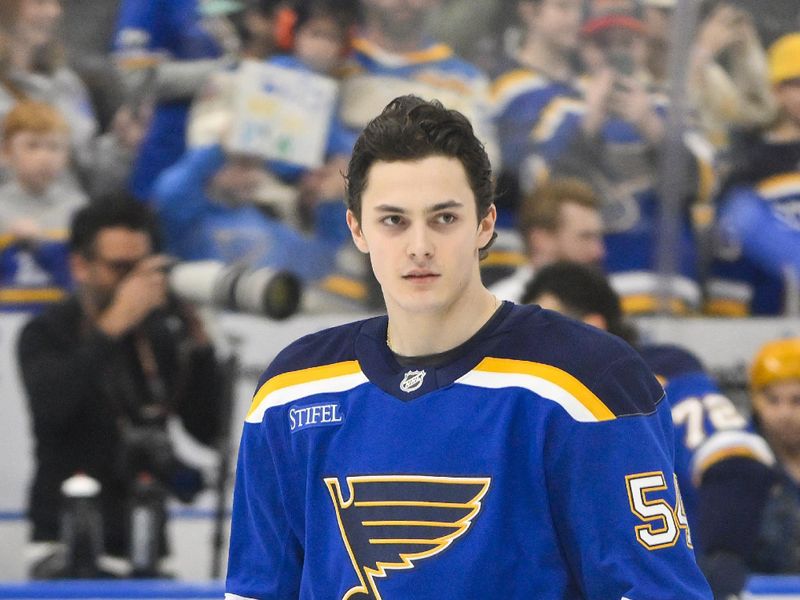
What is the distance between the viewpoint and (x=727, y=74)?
3723 millimetres

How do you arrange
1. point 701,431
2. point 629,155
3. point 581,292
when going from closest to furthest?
point 701,431 < point 581,292 < point 629,155

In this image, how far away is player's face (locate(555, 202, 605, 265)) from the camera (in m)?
3.64

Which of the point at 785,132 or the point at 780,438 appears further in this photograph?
the point at 785,132

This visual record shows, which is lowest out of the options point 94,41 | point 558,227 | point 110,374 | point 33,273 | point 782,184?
point 110,374

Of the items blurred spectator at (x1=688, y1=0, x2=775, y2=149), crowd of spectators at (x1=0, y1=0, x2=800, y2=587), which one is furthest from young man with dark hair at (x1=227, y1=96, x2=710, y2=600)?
blurred spectator at (x1=688, y1=0, x2=775, y2=149)

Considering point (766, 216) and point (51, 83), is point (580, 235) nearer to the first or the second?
point (766, 216)

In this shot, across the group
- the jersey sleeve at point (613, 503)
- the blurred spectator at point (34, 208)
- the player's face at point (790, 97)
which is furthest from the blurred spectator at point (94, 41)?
the jersey sleeve at point (613, 503)

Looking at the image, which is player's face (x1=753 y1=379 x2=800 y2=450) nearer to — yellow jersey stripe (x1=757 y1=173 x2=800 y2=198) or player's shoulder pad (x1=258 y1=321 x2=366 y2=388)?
yellow jersey stripe (x1=757 y1=173 x2=800 y2=198)

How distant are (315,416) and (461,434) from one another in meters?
0.19

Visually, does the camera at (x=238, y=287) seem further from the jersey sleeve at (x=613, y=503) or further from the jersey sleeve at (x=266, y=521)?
the jersey sleeve at (x=613, y=503)

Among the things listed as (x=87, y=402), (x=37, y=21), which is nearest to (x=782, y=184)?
(x=87, y=402)

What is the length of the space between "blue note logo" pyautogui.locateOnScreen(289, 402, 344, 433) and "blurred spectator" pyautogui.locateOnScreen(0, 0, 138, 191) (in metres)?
2.10

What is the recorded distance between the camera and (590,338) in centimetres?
164

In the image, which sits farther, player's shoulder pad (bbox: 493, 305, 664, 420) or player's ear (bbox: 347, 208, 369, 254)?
player's ear (bbox: 347, 208, 369, 254)
